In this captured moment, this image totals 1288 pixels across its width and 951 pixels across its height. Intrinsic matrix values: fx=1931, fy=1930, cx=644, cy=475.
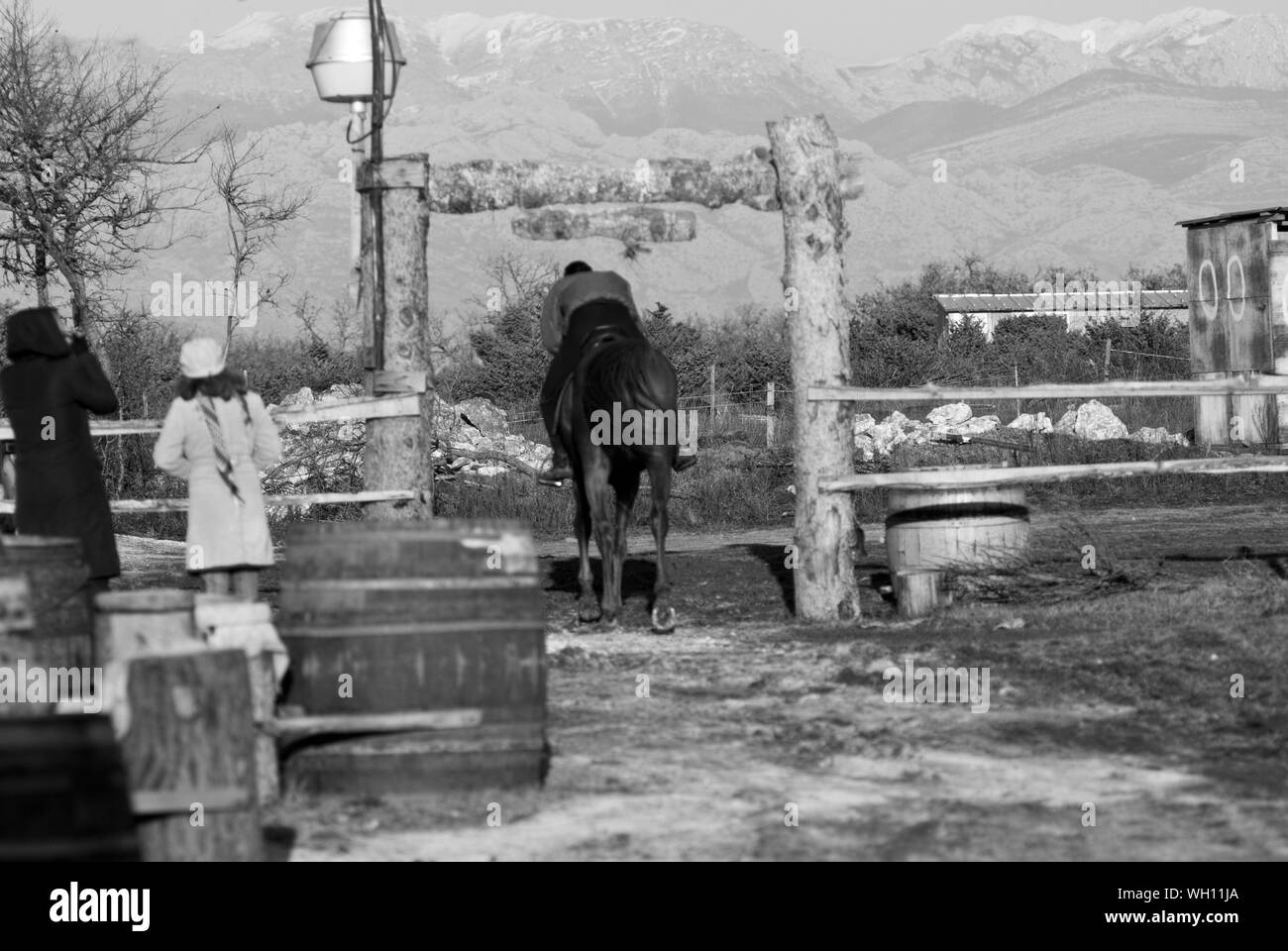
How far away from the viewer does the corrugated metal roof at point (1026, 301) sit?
53.8 metres

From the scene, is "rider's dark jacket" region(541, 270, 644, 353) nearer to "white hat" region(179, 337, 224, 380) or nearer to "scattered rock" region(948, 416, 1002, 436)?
"white hat" region(179, 337, 224, 380)

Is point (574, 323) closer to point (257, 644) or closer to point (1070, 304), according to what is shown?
point (257, 644)

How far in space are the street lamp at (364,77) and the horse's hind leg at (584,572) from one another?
4.78 ft

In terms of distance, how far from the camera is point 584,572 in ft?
35.7

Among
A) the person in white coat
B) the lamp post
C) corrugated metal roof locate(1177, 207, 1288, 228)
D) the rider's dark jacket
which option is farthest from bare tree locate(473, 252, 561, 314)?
the person in white coat

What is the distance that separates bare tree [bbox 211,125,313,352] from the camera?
2852cm

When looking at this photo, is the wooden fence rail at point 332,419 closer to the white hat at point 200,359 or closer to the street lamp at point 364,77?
the street lamp at point 364,77

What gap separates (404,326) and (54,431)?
2901 millimetres

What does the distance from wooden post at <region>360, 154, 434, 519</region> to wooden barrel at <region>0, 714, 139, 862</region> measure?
23.0ft

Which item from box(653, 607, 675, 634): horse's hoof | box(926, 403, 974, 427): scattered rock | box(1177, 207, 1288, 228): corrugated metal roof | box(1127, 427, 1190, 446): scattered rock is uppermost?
box(1177, 207, 1288, 228): corrugated metal roof

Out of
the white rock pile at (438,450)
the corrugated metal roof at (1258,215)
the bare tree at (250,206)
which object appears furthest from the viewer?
the bare tree at (250,206)

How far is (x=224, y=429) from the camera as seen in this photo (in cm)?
769

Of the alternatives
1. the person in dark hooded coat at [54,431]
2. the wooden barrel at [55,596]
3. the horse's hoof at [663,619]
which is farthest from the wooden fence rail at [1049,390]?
the wooden barrel at [55,596]

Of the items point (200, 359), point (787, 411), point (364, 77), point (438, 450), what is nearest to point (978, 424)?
point (787, 411)
